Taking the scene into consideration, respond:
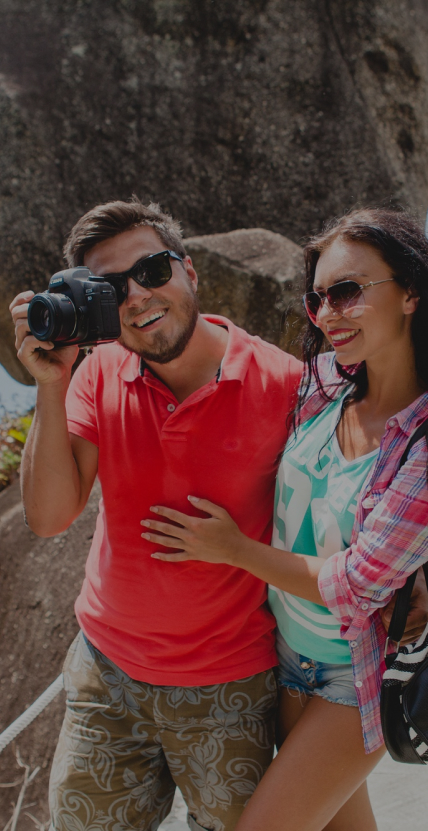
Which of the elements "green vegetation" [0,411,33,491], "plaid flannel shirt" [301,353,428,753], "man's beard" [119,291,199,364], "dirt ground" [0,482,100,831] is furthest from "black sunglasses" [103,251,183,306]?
"green vegetation" [0,411,33,491]

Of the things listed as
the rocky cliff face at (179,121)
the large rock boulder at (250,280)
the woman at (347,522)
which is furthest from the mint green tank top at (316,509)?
the rocky cliff face at (179,121)

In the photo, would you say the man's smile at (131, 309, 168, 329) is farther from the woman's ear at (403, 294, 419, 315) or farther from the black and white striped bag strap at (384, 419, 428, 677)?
the black and white striped bag strap at (384, 419, 428, 677)

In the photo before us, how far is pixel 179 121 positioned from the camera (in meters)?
5.78

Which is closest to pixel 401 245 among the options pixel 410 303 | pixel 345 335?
pixel 410 303

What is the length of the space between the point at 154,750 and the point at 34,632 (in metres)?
1.69

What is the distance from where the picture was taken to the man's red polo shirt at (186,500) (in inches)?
77.0

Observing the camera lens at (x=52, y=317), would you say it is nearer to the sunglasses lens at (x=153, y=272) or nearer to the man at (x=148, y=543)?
the man at (x=148, y=543)

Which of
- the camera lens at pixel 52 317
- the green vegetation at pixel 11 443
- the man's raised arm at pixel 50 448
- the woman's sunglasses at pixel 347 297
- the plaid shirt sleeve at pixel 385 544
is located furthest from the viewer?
the green vegetation at pixel 11 443

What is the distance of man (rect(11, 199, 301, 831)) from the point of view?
76.9 inches

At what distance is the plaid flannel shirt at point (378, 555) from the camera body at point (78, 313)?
0.84 meters

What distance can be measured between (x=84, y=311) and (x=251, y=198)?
434cm

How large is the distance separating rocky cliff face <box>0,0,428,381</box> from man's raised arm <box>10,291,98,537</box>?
3702 mm

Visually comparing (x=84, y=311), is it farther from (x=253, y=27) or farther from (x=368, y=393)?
(x=253, y=27)

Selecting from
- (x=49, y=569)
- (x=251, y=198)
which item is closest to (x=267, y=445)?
(x=49, y=569)
